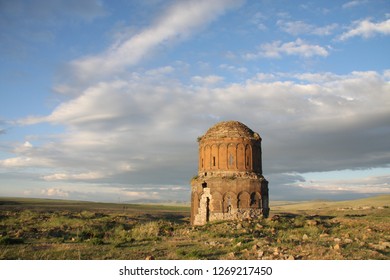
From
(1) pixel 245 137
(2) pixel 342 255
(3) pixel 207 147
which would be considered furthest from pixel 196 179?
(2) pixel 342 255

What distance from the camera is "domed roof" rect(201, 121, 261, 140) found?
29.5 m

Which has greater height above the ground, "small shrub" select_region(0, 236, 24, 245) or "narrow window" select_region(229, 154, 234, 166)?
"narrow window" select_region(229, 154, 234, 166)

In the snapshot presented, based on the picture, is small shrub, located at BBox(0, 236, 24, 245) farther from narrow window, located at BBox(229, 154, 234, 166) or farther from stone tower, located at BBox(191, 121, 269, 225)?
narrow window, located at BBox(229, 154, 234, 166)

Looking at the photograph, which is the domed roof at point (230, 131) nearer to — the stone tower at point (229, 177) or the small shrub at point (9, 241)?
the stone tower at point (229, 177)

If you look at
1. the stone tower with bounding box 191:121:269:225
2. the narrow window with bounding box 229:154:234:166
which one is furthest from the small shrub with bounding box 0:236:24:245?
the narrow window with bounding box 229:154:234:166

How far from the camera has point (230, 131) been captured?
97.2ft

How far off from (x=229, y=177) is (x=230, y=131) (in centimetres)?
414

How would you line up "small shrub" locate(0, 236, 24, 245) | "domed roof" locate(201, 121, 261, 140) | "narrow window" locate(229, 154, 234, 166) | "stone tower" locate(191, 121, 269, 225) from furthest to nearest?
"domed roof" locate(201, 121, 261, 140)
"narrow window" locate(229, 154, 234, 166)
"stone tower" locate(191, 121, 269, 225)
"small shrub" locate(0, 236, 24, 245)

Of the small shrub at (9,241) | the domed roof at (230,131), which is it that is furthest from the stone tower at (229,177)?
the small shrub at (9,241)

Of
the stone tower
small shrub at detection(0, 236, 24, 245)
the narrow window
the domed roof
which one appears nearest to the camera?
small shrub at detection(0, 236, 24, 245)
